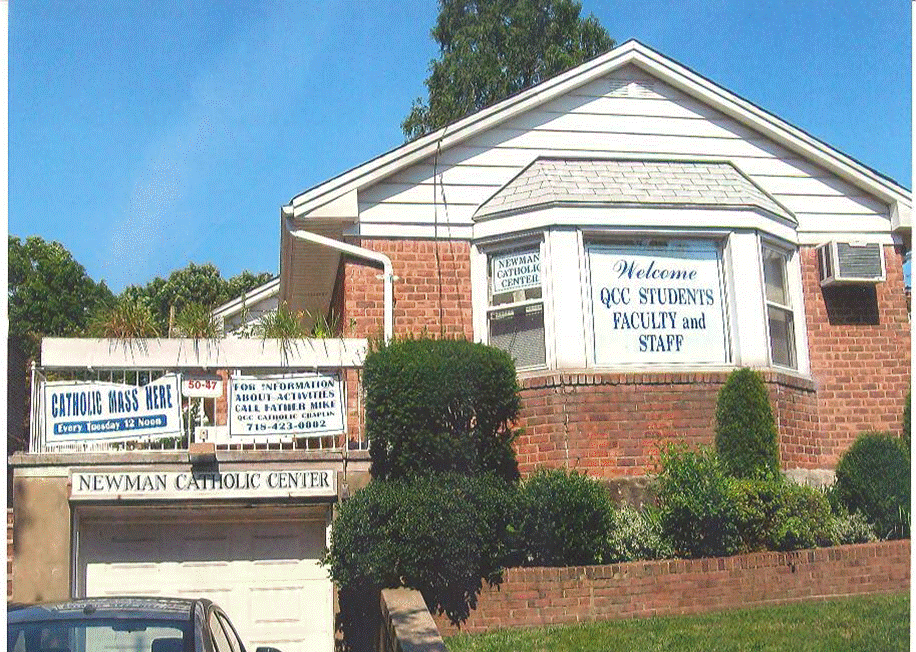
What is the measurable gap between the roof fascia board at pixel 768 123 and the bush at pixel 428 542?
657 cm

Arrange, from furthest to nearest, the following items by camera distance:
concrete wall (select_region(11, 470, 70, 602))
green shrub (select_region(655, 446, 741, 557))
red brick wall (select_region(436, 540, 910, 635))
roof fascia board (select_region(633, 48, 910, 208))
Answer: roof fascia board (select_region(633, 48, 910, 208)) < concrete wall (select_region(11, 470, 70, 602)) < green shrub (select_region(655, 446, 741, 557)) < red brick wall (select_region(436, 540, 910, 635))

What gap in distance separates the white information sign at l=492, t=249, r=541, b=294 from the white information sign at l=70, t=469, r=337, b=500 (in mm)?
3471

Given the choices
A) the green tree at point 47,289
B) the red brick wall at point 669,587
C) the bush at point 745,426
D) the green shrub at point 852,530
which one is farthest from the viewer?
the green tree at point 47,289

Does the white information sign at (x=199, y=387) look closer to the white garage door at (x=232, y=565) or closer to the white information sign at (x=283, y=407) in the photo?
the white information sign at (x=283, y=407)

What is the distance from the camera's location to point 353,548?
426 inches

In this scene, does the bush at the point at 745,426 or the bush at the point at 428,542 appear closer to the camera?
the bush at the point at 428,542

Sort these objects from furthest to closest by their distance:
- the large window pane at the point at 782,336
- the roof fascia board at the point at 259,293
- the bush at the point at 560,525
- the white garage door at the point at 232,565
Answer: the roof fascia board at the point at 259,293 → the large window pane at the point at 782,336 → the white garage door at the point at 232,565 → the bush at the point at 560,525

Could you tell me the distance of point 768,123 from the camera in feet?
49.8

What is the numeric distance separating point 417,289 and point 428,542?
4367mm

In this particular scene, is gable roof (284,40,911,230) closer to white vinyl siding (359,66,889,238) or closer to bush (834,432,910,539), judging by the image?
white vinyl siding (359,66,889,238)

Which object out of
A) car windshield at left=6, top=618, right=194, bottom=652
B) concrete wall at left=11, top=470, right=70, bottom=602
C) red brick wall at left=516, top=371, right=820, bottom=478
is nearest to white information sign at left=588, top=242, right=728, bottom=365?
red brick wall at left=516, top=371, right=820, bottom=478

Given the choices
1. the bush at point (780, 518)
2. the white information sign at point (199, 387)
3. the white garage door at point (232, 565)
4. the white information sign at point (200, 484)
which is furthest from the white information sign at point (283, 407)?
the bush at point (780, 518)

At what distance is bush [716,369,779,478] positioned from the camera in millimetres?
13242

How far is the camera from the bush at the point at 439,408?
11.5 m
